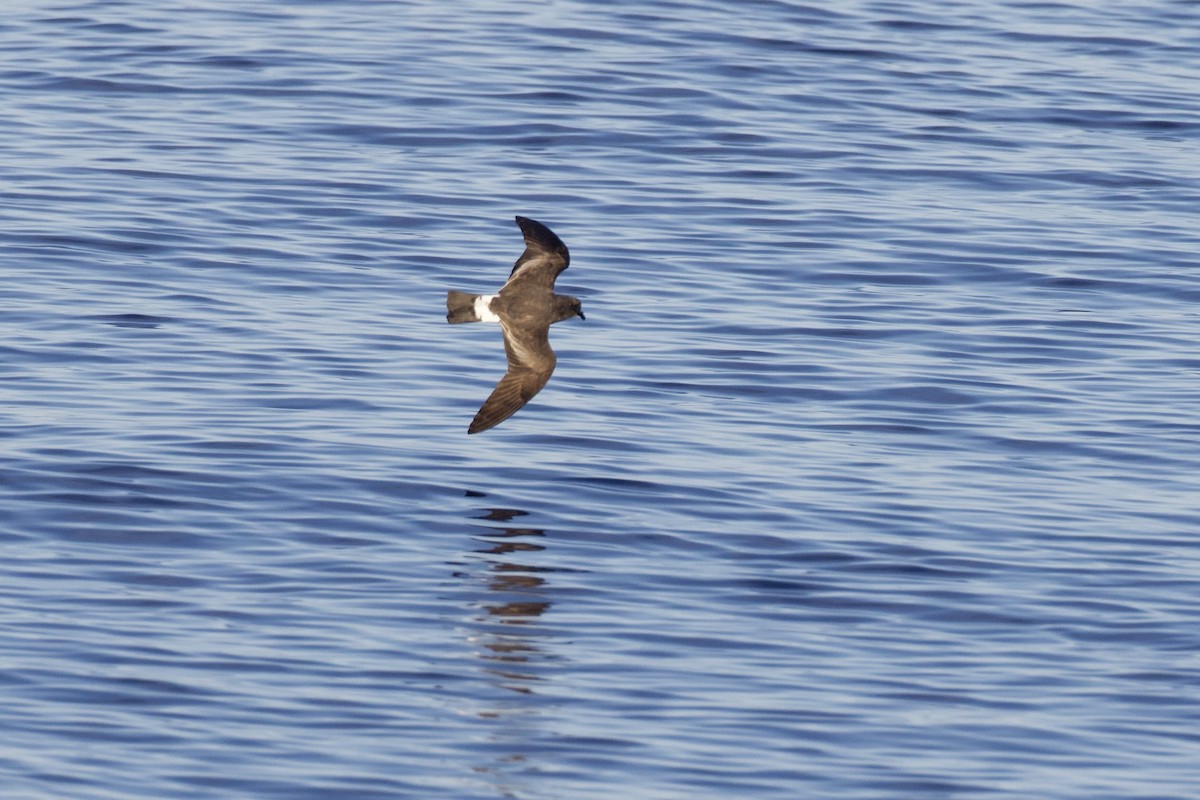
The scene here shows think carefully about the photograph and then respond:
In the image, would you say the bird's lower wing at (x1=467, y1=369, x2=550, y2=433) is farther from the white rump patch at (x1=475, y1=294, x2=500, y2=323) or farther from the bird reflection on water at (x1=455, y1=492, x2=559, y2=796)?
the bird reflection on water at (x1=455, y1=492, x2=559, y2=796)

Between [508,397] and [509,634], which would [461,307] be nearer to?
[508,397]

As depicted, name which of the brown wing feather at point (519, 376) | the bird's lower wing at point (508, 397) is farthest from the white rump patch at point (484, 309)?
the bird's lower wing at point (508, 397)

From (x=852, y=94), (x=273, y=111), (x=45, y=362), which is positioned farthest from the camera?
(x=852, y=94)

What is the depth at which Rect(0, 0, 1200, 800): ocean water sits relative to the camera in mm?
8414

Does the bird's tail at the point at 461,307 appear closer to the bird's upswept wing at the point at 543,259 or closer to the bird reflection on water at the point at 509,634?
the bird's upswept wing at the point at 543,259

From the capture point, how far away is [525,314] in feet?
36.4

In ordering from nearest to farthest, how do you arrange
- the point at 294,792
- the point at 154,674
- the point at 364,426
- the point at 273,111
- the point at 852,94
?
1. the point at 294,792
2. the point at 154,674
3. the point at 364,426
4. the point at 273,111
5. the point at 852,94

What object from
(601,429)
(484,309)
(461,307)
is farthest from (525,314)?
(601,429)

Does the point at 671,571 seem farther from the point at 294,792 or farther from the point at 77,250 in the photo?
the point at 77,250

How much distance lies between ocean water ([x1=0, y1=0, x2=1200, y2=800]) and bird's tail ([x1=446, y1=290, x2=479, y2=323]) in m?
0.85

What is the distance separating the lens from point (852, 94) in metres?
20.3

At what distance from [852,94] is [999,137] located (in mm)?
1735

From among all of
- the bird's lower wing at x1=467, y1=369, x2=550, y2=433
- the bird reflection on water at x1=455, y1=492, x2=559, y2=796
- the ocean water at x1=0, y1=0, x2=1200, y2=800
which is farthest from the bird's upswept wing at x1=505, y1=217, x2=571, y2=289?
the bird reflection on water at x1=455, y1=492, x2=559, y2=796

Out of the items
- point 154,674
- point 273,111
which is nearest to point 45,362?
point 154,674
